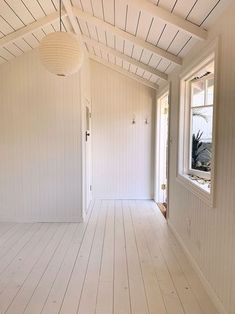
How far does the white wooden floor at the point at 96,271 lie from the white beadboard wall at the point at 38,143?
0.35 metres

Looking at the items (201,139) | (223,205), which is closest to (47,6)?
(201,139)

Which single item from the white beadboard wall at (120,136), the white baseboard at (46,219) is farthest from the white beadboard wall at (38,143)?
the white beadboard wall at (120,136)

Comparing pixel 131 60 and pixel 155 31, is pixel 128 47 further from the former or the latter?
pixel 155 31

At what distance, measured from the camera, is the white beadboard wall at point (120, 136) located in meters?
5.23

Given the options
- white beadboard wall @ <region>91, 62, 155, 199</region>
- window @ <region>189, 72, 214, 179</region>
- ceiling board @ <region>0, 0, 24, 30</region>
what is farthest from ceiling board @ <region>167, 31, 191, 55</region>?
white beadboard wall @ <region>91, 62, 155, 199</region>

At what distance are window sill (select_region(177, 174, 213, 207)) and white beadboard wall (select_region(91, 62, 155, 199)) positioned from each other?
6.82ft

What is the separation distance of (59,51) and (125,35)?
1.21m

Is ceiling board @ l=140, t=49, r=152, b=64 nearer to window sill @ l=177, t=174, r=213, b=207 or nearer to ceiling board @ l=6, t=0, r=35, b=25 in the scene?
ceiling board @ l=6, t=0, r=35, b=25

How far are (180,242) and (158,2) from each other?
258 cm

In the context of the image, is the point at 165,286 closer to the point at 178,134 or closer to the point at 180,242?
the point at 180,242

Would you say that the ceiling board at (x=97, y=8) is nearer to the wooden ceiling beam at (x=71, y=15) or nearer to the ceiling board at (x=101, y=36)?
the wooden ceiling beam at (x=71, y=15)

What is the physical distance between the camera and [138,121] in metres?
5.30

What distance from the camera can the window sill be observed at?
7.47ft

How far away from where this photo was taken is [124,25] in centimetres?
297
